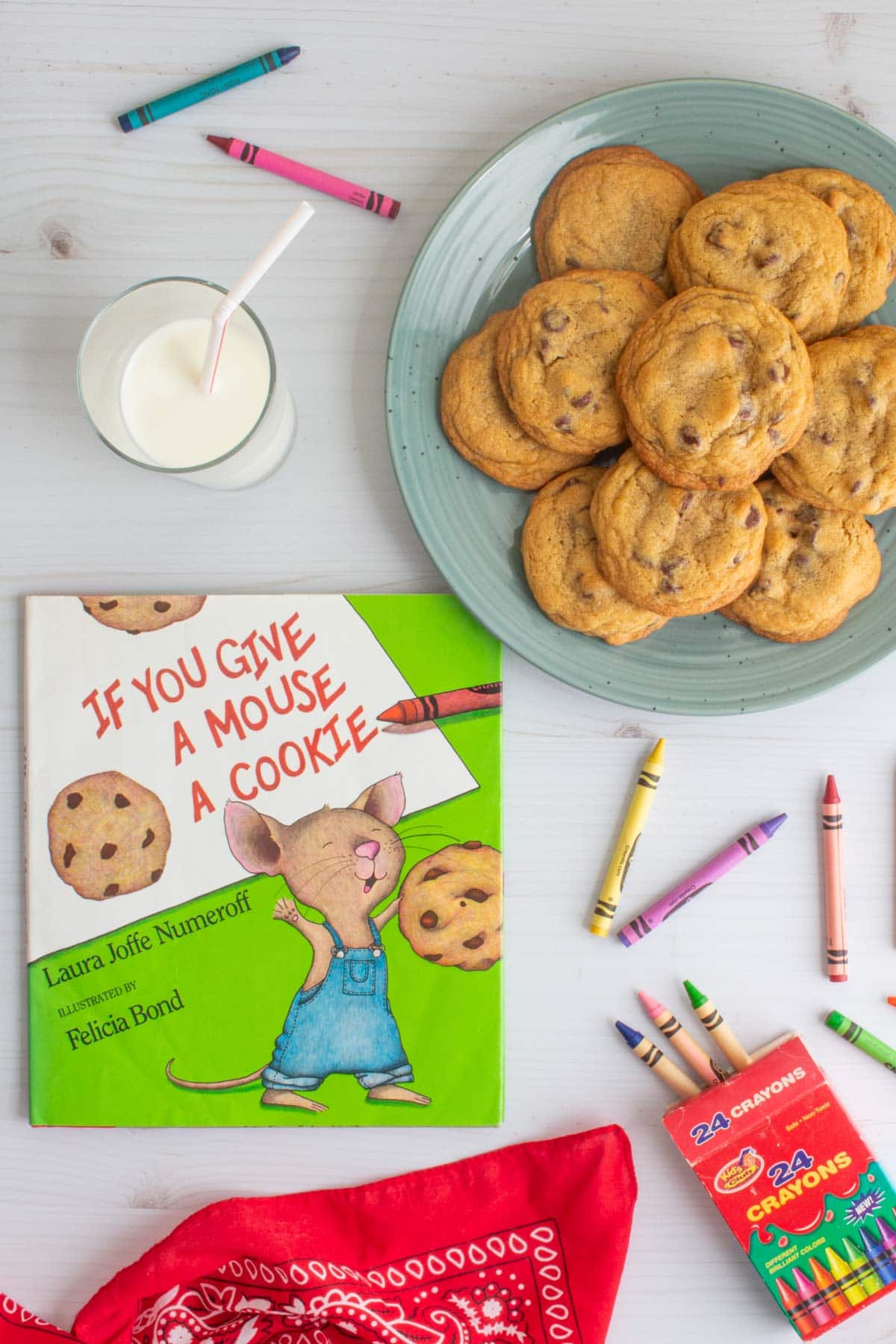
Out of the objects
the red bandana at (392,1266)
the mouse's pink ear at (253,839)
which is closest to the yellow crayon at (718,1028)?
the red bandana at (392,1266)

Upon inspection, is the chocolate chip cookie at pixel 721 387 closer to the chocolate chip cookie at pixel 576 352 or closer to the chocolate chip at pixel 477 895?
the chocolate chip cookie at pixel 576 352

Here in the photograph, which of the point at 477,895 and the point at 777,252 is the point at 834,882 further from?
the point at 777,252

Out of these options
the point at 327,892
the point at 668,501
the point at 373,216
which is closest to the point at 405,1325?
the point at 327,892

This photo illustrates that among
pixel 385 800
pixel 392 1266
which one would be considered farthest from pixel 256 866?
pixel 392 1266

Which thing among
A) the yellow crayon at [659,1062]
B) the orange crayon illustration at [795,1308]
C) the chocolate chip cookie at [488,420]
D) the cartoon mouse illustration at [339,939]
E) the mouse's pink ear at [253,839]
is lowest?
the orange crayon illustration at [795,1308]

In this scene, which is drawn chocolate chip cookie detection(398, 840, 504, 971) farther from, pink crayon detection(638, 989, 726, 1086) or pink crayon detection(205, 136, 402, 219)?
pink crayon detection(205, 136, 402, 219)

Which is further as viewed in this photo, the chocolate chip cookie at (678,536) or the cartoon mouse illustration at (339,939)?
the cartoon mouse illustration at (339,939)

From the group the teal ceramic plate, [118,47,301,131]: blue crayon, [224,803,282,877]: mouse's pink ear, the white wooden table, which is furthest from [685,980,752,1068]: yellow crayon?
[118,47,301,131]: blue crayon
